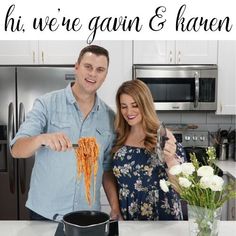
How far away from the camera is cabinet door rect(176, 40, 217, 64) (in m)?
3.29

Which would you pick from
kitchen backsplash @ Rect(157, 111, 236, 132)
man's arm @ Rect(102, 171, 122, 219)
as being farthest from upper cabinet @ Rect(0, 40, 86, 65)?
man's arm @ Rect(102, 171, 122, 219)

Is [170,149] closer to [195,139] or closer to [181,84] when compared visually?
[181,84]

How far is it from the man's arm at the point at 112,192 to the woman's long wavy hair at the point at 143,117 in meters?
0.13

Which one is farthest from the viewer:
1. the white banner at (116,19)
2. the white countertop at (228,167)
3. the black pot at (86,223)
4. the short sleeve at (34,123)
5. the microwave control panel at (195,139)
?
the microwave control panel at (195,139)

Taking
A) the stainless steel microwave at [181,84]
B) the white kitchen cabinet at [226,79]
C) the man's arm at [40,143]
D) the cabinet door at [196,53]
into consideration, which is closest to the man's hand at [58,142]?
the man's arm at [40,143]

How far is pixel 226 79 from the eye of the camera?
332 centimetres

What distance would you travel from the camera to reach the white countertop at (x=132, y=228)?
4.84 ft

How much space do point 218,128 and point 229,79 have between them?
0.53m

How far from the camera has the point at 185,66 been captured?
3.25 meters

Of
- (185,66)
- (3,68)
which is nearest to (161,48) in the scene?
Result: (185,66)

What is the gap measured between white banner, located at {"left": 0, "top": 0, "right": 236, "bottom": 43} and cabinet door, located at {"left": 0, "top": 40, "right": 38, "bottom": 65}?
5 centimetres

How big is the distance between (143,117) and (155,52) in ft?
5.08

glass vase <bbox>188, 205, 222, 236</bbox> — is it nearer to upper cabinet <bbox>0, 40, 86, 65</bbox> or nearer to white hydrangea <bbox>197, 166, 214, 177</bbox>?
white hydrangea <bbox>197, 166, 214, 177</bbox>

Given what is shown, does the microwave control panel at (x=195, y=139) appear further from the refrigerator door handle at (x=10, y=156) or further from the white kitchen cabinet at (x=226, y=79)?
the refrigerator door handle at (x=10, y=156)
